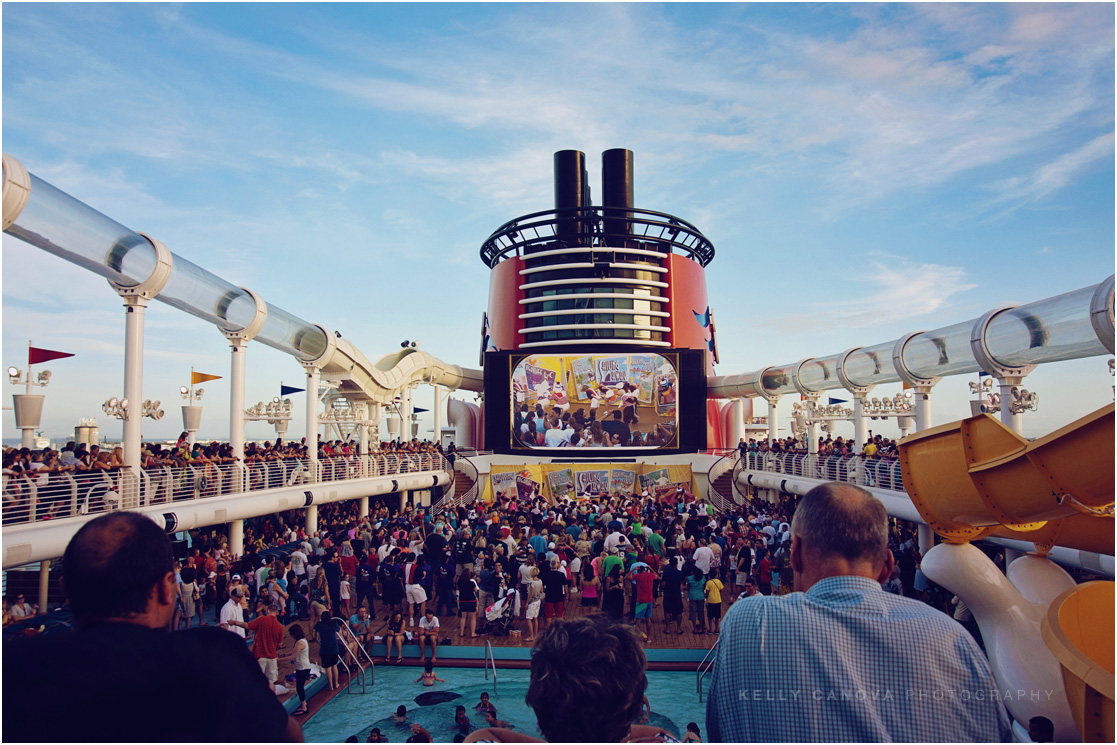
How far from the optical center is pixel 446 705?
29.2 ft

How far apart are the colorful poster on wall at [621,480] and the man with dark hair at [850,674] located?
25416 mm

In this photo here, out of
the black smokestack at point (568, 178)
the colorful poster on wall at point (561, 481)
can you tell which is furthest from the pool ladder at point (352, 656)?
the black smokestack at point (568, 178)

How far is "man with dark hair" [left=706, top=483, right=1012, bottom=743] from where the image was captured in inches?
77.9

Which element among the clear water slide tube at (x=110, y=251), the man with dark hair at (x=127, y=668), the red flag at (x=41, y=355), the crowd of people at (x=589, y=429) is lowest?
the man with dark hair at (x=127, y=668)

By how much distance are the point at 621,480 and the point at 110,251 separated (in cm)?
2047

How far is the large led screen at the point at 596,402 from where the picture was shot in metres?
29.3

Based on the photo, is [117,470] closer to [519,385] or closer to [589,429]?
[519,385]

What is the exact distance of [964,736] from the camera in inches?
78.6

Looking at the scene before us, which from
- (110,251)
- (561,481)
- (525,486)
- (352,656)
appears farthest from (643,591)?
(561,481)

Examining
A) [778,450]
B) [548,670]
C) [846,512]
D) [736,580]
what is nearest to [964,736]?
[846,512]

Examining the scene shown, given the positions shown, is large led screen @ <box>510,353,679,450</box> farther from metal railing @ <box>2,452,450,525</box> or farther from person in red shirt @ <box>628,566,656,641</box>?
person in red shirt @ <box>628,566,656,641</box>

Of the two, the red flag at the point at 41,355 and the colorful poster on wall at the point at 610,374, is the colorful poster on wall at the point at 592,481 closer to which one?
the colorful poster on wall at the point at 610,374

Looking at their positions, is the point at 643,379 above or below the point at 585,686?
above

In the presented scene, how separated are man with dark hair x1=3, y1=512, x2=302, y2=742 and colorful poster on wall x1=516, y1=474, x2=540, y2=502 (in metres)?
24.4
